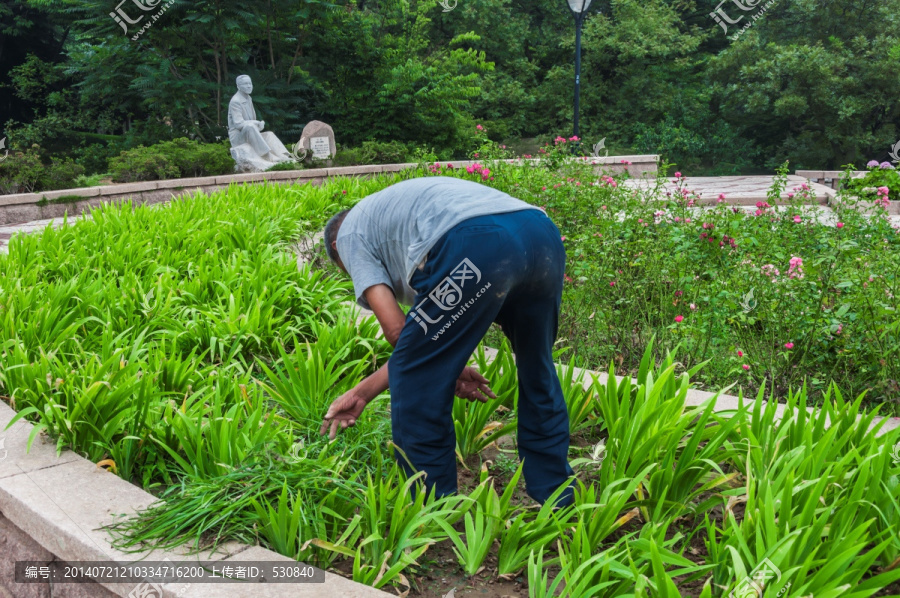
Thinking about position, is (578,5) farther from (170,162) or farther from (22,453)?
(22,453)

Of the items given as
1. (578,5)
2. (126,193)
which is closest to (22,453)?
(126,193)

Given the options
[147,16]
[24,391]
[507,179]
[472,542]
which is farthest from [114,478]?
[147,16]

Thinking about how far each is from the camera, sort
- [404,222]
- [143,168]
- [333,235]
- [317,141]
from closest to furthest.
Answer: [404,222] → [333,235] → [143,168] → [317,141]

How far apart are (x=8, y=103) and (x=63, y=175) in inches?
475

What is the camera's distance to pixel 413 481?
2.23 metres

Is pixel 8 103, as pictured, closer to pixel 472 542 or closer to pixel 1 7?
pixel 1 7

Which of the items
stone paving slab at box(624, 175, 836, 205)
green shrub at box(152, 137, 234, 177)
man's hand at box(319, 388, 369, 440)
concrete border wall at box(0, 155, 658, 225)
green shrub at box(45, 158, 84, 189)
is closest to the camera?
man's hand at box(319, 388, 369, 440)

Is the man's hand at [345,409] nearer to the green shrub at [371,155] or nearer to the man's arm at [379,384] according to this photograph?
the man's arm at [379,384]

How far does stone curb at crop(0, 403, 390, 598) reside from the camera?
1.85 meters

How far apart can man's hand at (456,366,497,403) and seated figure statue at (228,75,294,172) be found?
34.6 ft

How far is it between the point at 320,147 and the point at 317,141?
0.12 m

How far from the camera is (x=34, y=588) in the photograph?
2.31m

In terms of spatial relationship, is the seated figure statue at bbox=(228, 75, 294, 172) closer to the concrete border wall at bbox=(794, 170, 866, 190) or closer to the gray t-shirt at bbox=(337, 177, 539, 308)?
the gray t-shirt at bbox=(337, 177, 539, 308)

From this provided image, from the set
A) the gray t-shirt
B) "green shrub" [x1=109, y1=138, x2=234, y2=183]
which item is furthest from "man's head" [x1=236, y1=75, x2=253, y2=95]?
the gray t-shirt
